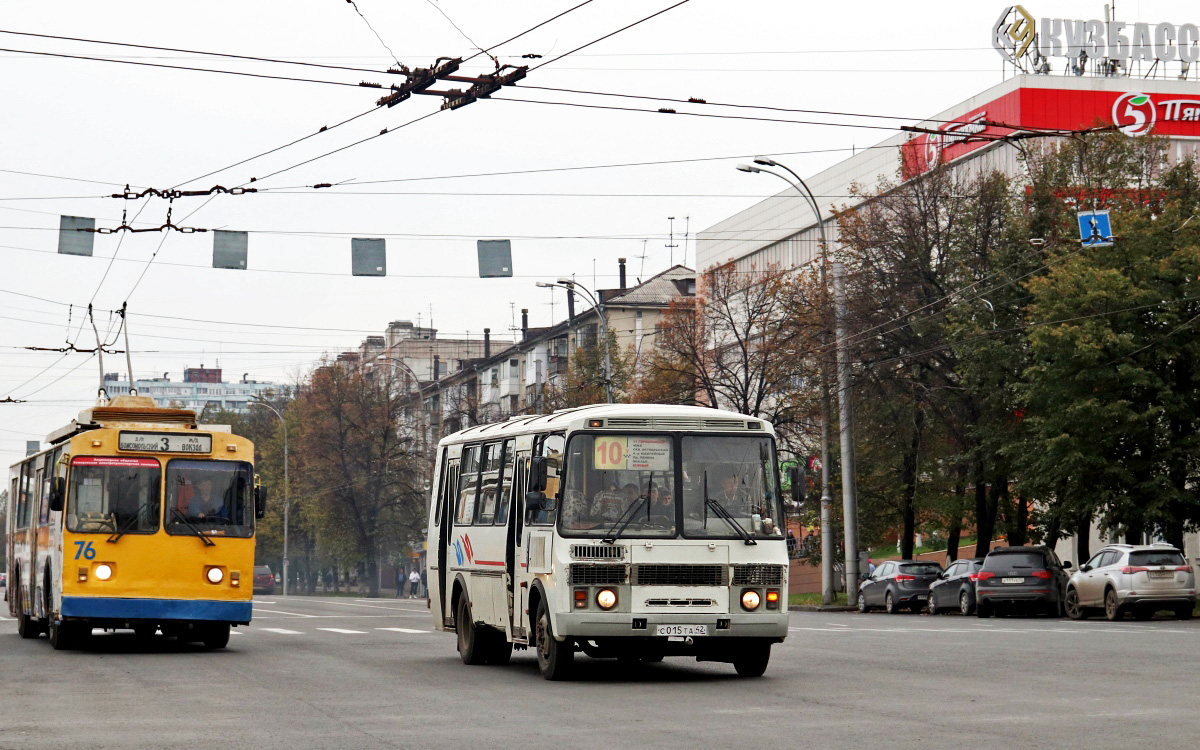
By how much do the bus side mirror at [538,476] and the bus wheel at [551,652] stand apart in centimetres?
106

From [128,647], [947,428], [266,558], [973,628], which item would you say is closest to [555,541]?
[128,647]

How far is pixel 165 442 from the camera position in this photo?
21984mm

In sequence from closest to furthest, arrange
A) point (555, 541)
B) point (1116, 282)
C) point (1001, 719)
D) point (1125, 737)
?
1. point (1125, 737)
2. point (1001, 719)
3. point (555, 541)
4. point (1116, 282)

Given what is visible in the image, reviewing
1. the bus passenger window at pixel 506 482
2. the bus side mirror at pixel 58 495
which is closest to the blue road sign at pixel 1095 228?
the bus passenger window at pixel 506 482

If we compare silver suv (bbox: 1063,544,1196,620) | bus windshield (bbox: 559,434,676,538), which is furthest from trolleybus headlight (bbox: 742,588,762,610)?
silver suv (bbox: 1063,544,1196,620)

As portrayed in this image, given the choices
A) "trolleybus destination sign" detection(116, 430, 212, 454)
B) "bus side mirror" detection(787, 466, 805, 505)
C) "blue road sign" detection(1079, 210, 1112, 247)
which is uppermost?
"blue road sign" detection(1079, 210, 1112, 247)

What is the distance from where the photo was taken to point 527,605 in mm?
16922

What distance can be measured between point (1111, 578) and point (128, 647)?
60.6 feet

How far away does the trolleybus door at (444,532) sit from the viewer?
20.5m

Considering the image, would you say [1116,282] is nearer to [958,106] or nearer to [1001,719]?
[1001,719]

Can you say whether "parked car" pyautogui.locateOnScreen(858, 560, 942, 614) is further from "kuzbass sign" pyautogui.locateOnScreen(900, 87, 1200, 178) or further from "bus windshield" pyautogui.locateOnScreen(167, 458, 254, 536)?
"bus windshield" pyautogui.locateOnScreen(167, 458, 254, 536)

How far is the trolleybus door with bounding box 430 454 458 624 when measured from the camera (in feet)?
67.4

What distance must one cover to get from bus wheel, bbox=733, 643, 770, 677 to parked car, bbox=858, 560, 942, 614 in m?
26.8

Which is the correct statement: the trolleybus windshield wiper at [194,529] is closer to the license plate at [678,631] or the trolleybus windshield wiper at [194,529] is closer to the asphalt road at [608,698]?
the asphalt road at [608,698]
